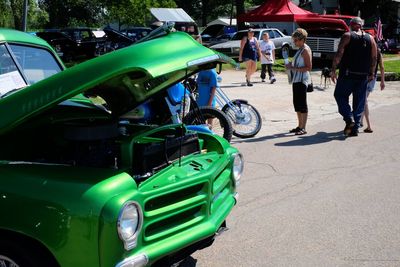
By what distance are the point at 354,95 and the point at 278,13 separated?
18598mm

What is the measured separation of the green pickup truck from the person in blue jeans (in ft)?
17.6

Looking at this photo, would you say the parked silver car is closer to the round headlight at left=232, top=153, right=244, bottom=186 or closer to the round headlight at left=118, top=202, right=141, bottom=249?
the round headlight at left=232, top=153, right=244, bottom=186

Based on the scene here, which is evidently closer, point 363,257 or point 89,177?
point 89,177

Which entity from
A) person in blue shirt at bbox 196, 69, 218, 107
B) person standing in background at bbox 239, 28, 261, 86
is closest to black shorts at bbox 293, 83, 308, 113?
person in blue shirt at bbox 196, 69, 218, 107

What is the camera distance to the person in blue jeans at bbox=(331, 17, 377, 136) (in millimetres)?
8680

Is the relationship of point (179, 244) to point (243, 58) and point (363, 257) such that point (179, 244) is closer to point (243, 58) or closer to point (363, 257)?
point (363, 257)

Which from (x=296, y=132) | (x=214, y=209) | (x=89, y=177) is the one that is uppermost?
(x=89, y=177)

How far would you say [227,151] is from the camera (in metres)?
3.96

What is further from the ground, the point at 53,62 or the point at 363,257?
the point at 53,62

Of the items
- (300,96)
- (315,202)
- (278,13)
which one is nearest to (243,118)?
(300,96)

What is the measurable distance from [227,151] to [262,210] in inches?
61.5

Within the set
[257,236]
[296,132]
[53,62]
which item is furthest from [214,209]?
[296,132]

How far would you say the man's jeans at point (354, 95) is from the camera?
8.86 metres

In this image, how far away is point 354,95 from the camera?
8.97 m
